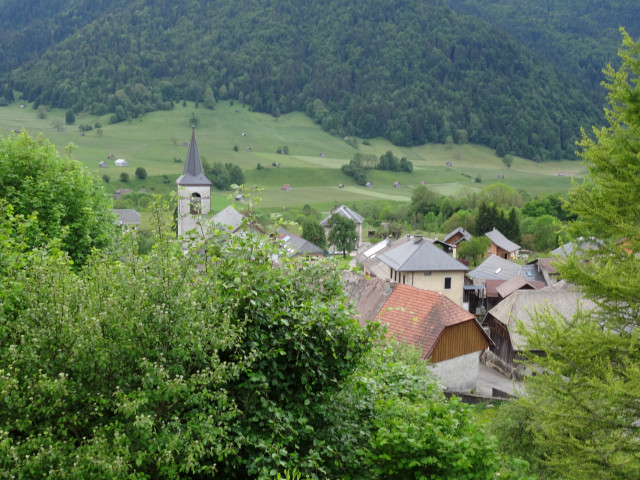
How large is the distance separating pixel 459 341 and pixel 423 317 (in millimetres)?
2421

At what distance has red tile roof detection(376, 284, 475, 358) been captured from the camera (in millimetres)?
32094

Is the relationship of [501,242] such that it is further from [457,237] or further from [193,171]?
[193,171]

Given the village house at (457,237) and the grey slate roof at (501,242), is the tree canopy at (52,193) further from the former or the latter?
the village house at (457,237)

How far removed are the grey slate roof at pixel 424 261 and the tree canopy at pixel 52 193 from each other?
32.2 meters

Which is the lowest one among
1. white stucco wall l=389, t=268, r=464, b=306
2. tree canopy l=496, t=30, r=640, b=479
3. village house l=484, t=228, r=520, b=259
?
village house l=484, t=228, r=520, b=259

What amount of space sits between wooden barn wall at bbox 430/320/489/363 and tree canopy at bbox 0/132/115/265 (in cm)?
1780

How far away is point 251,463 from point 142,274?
3113 mm

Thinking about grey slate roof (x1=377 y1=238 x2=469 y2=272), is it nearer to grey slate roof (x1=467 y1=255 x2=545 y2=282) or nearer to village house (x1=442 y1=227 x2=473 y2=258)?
grey slate roof (x1=467 y1=255 x2=545 y2=282)

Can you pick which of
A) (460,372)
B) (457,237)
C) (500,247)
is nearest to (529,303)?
(460,372)

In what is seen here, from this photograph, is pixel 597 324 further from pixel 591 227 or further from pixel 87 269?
pixel 87 269

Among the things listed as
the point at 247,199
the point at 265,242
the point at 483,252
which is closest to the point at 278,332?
the point at 265,242

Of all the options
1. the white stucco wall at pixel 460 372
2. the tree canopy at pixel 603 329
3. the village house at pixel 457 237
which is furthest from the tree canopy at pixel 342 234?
the tree canopy at pixel 603 329

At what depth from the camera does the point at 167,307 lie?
815 cm

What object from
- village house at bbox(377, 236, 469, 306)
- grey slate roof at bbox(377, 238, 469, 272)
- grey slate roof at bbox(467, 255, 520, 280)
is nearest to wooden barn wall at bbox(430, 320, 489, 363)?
village house at bbox(377, 236, 469, 306)
